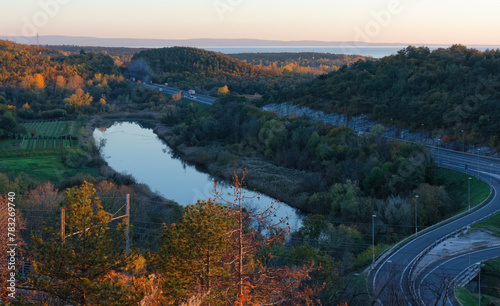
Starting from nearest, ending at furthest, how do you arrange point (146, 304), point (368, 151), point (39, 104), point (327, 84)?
point (146, 304) → point (368, 151) → point (327, 84) → point (39, 104)

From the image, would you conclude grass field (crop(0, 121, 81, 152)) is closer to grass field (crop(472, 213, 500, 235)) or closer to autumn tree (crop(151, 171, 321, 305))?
grass field (crop(472, 213, 500, 235))

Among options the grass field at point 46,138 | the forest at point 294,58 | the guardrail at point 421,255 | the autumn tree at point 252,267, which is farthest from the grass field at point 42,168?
the forest at point 294,58

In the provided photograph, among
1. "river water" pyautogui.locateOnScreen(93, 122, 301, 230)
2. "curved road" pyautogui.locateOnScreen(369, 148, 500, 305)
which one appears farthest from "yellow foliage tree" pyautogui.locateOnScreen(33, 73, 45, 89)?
"curved road" pyautogui.locateOnScreen(369, 148, 500, 305)

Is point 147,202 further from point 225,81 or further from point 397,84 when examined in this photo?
point 225,81

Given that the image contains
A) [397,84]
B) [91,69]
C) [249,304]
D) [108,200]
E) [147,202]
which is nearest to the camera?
[249,304]

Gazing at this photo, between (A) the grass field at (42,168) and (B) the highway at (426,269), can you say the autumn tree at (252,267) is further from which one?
(A) the grass field at (42,168)

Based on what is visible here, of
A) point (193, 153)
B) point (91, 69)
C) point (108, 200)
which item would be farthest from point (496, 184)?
point (91, 69)

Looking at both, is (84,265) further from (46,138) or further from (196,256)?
(46,138)
